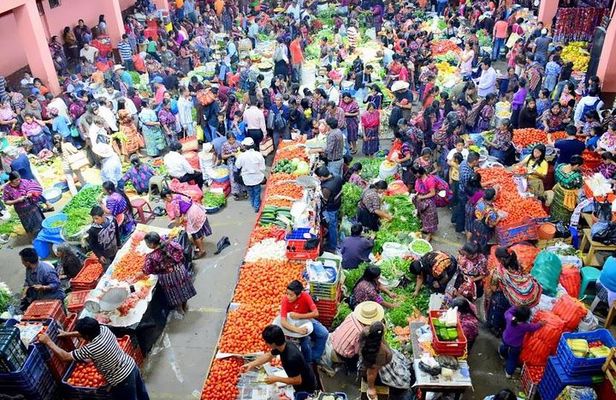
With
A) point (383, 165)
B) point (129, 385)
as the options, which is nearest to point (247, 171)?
point (383, 165)

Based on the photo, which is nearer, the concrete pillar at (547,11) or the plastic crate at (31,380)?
the plastic crate at (31,380)

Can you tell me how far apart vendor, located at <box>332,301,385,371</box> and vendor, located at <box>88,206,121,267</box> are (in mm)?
4417

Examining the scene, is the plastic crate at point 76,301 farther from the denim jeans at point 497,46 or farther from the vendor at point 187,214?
the denim jeans at point 497,46

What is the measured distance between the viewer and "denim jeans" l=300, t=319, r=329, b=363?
6.45 meters

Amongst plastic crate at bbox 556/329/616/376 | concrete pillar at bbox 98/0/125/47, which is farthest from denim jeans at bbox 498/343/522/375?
concrete pillar at bbox 98/0/125/47

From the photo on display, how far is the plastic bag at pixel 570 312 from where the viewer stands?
6484 mm

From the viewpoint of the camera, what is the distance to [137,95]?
554 inches

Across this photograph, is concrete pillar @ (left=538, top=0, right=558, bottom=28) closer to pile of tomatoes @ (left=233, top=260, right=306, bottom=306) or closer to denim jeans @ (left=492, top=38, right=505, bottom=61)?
denim jeans @ (left=492, top=38, right=505, bottom=61)

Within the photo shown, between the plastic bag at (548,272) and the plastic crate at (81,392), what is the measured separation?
5939mm

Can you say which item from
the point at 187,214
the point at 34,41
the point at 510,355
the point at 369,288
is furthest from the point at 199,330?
the point at 34,41

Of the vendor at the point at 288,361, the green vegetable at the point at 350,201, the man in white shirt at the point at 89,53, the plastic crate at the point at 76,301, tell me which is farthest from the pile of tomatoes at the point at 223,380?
the man in white shirt at the point at 89,53

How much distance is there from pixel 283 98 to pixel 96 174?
194 inches

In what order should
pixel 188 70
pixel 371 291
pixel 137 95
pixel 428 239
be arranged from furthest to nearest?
pixel 188 70 → pixel 137 95 → pixel 428 239 → pixel 371 291

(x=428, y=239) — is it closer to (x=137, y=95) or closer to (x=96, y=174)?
(x=96, y=174)
